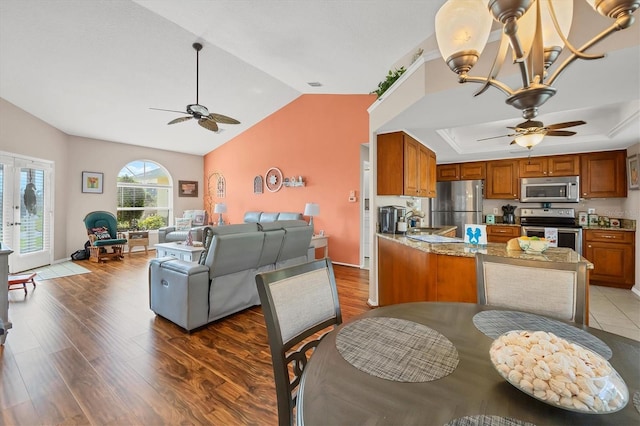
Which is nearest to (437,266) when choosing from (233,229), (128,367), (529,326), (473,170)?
(529,326)

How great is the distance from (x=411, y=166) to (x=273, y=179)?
402 cm

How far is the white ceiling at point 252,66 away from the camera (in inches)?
91.3

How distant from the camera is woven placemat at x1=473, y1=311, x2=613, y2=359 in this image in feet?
3.09

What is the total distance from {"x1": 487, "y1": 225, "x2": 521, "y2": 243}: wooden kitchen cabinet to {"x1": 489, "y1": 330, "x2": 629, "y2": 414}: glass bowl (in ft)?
16.2

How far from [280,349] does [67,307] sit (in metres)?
3.54

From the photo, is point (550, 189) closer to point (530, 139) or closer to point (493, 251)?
point (530, 139)

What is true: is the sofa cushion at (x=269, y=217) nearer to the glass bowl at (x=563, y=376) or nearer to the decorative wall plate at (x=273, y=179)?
the decorative wall plate at (x=273, y=179)

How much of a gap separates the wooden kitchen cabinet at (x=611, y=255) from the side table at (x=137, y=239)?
8.50m

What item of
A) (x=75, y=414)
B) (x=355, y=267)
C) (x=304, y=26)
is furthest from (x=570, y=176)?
(x=75, y=414)

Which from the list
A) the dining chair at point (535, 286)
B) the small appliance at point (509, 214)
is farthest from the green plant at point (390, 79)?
the small appliance at point (509, 214)

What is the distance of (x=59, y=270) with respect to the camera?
4863 millimetres

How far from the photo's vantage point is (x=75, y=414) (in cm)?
158

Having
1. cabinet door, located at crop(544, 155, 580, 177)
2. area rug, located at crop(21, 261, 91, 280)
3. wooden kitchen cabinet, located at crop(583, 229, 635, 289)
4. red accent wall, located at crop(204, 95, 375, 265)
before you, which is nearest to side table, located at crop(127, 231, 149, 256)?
area rug, located at crop(21, 261, 91, 280)

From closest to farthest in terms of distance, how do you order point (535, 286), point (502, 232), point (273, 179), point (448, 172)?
1. point (535, 286)
2. point (502, 232)
3. point (448, 172)
4. point (273, 179)
